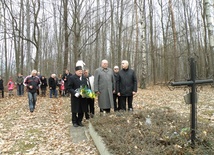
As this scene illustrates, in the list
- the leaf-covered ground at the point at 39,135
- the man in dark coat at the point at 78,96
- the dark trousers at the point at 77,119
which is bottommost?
the leaf-covered ground at the point at 39,135

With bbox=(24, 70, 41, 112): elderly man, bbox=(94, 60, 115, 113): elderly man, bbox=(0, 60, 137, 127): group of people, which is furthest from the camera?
bbox=(24, 70, 41, 112): elderly man

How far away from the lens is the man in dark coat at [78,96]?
7.19 meters

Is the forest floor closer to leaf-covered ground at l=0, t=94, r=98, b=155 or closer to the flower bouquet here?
leaf-covered ground at l=0, t=94, r=98, b=155

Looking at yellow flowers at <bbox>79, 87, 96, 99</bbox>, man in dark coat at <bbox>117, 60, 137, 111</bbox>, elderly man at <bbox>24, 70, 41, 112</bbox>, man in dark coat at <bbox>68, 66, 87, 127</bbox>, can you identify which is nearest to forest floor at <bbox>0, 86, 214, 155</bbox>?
man in dark coat at <bbox>68, 66, 87, 127</bbox>

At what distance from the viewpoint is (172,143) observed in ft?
13.7

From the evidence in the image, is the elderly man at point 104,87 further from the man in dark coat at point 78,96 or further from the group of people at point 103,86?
the man in dark coat at point 78,96

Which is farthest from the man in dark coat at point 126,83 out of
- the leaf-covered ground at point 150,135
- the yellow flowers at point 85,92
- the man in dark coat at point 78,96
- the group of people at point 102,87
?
the leaf-covered ground at point 150,135

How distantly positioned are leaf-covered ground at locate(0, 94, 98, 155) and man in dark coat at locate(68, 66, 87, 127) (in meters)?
0.55

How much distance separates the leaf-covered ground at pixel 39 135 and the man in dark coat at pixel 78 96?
1.82 ft

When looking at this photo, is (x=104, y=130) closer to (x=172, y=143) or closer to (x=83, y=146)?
(x=83, y=146)

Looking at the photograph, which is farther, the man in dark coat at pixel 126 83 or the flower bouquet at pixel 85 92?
the man in dark coat at pixel 126 83

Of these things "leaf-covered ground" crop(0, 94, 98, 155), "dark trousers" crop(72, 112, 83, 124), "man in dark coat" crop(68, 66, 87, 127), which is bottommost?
"leaf-covered ground" crop(0, 94, 98, 155)

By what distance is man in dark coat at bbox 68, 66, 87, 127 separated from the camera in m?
7.19

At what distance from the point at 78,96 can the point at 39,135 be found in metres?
1.67
